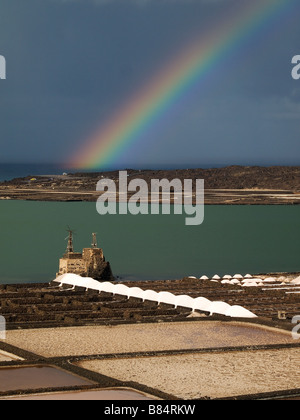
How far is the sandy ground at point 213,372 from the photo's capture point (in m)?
17.9

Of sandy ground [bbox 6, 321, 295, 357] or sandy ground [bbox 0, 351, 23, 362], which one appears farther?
sandy ground [bbox 6, 321, 295, 357]

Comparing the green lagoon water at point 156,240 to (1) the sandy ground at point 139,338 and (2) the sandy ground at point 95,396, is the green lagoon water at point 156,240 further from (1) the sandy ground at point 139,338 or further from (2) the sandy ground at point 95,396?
(2) the sandy ground at point 95,396

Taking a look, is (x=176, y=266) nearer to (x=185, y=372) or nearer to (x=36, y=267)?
(x=36, y=267)

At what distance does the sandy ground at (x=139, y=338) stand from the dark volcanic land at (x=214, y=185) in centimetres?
7669

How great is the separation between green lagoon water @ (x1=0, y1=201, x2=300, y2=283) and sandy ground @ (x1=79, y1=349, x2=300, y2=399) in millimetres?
20919

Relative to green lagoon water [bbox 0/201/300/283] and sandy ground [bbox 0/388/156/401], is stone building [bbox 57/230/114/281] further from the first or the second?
sandy ground [bbox 0/388/156/401]

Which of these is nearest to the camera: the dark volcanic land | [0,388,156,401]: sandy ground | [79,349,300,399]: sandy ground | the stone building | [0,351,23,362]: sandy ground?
[0,388,156,401]: sandy ground

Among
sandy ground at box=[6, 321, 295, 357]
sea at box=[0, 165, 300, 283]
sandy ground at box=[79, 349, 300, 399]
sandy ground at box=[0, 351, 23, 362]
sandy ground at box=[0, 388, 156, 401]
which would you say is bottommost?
sandy ground at box=[0, 388, 156, 401]

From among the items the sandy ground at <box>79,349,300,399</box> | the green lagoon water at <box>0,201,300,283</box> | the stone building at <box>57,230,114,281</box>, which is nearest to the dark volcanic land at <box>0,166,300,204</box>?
the green lagoon water at <box>0,201,300,283</box>

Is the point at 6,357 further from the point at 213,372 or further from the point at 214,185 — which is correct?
the point at 214,185

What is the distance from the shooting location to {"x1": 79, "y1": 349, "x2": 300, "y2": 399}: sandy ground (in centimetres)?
1792

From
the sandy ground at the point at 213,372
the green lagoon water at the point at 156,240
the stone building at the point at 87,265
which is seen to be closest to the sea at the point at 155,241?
the green lagoon water at the point at 156,240

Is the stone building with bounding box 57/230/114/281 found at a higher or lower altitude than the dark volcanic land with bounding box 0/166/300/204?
lower

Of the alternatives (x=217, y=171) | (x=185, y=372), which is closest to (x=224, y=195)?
(x=217, y=171)
